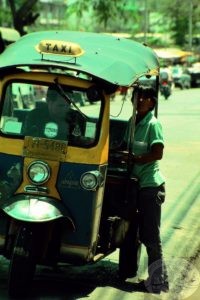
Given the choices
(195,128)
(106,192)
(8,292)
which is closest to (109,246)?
→ (106,192)

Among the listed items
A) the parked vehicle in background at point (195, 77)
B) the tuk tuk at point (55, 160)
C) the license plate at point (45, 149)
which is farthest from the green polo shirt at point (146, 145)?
the parked vehicle in background at point (195, 77)

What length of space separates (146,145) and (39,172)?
0.96 meters

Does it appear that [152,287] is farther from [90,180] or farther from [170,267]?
[90,180]

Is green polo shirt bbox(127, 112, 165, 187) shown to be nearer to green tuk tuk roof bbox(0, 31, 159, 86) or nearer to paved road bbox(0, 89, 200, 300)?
green tuk tuk roof bbox(0, 31, 159, 86)

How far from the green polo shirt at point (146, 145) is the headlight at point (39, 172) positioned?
810 millimetres

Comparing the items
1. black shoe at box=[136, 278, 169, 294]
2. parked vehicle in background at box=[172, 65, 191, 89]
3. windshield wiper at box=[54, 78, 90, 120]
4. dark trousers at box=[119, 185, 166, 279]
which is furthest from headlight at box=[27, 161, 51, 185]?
parked vehicle in background at box=[172, 65, 191, 89]

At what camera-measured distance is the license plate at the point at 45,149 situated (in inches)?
203

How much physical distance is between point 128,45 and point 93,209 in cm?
172

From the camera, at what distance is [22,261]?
4949 mm

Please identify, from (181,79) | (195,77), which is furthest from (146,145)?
(195,77)

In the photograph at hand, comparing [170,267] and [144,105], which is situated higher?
[144,105]

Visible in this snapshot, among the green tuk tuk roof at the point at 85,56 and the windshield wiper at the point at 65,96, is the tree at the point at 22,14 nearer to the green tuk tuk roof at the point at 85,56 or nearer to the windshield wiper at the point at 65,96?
the green tuk tuk roof at the point at 85,56

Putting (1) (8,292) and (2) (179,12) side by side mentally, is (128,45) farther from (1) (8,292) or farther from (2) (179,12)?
(2) (179,12)

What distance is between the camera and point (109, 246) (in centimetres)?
557
